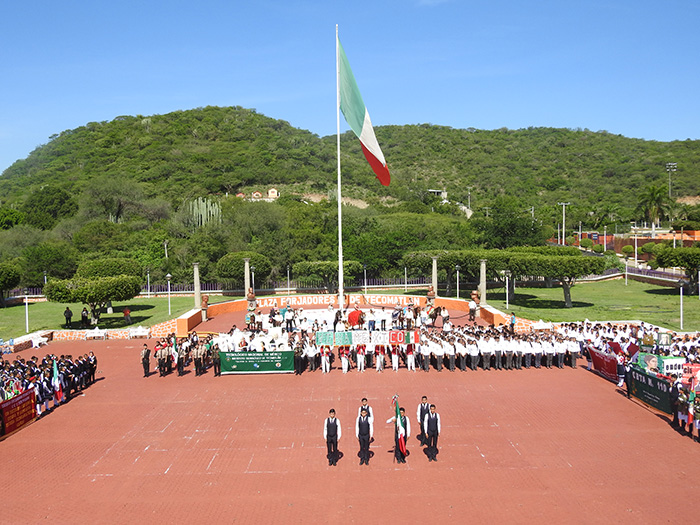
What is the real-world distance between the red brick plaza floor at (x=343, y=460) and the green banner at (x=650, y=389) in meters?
0.33

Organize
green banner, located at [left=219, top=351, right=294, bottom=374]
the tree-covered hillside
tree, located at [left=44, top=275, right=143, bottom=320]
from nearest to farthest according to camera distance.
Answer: green banner, located at [left=219, top=351, right=294, bottom=374] → tree, located at [left=44, top=275, right=143, bottom=320] → the tree-covered hillside

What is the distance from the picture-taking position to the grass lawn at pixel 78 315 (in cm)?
3245

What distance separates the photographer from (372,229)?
58719mm

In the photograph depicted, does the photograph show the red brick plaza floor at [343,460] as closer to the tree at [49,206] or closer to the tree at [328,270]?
the tree at [328,270]

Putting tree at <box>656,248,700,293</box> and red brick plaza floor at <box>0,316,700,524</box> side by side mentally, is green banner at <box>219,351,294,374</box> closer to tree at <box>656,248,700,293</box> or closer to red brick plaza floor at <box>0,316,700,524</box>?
red brick plaza floor at <box>0,316,700,524</box>

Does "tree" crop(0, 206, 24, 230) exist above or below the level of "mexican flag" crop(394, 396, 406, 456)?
above

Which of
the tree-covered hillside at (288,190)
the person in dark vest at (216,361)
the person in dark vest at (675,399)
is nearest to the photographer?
the person in dark vest at (675,399)

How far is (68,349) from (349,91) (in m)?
16.6

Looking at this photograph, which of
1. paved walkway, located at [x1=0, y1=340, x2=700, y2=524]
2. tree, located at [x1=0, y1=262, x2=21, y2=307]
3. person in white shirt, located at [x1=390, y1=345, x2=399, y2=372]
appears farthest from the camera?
tree, located at [x1=0, y1=262, x2=21, y2=307]

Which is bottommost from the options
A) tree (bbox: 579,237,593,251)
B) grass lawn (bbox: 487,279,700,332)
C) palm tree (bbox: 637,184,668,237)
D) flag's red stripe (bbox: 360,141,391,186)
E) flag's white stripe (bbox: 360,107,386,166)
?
grass lawn (bbox: 487,279,700,332)

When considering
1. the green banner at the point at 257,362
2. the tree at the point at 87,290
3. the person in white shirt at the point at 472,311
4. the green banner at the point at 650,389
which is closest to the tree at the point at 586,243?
the person in white shirt at the point at 472,311

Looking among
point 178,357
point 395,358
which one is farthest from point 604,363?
point 178,357

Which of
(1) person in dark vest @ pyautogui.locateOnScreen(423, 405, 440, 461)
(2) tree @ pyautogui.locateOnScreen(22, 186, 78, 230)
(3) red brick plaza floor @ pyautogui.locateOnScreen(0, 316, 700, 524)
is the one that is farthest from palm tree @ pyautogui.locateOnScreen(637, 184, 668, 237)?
(2) tree @ pyautogui.locateOnScreen(22, 186, 78, 230)

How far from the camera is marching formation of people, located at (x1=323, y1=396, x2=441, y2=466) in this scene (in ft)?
39.0
